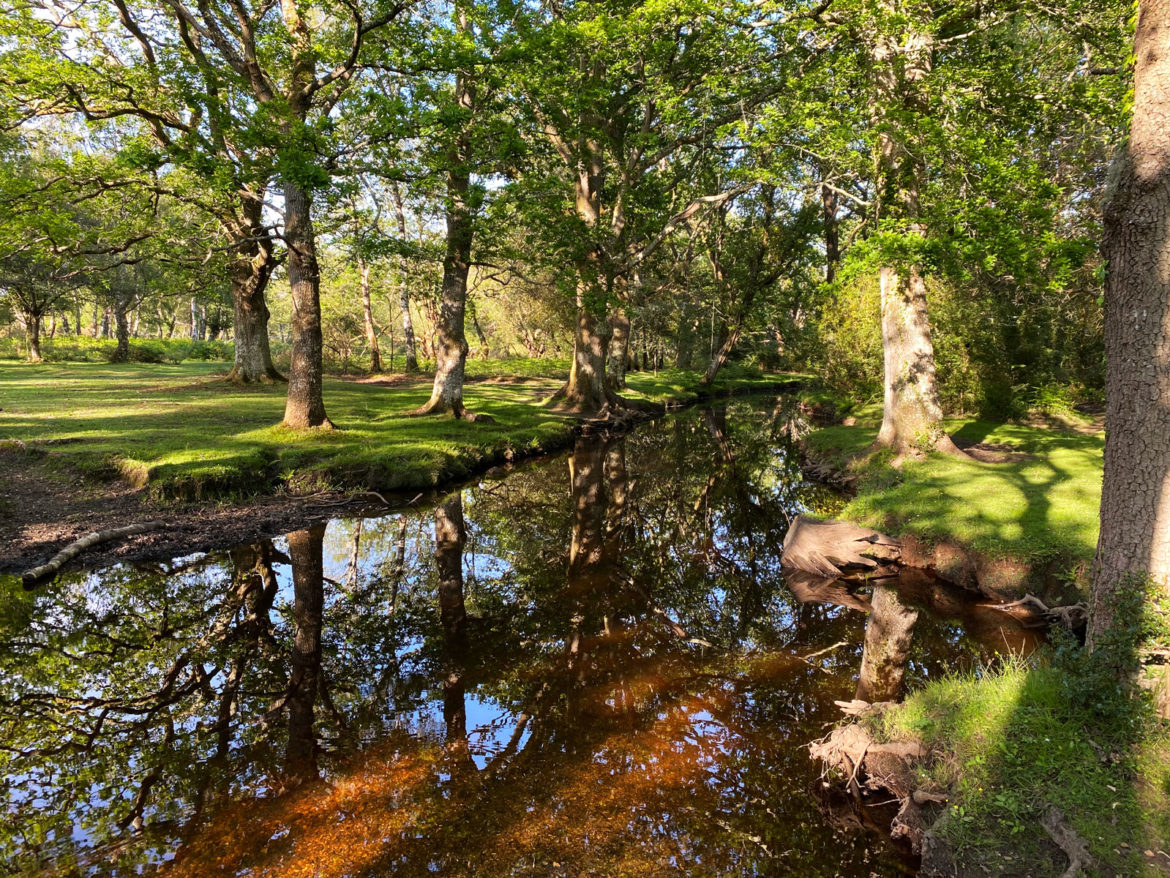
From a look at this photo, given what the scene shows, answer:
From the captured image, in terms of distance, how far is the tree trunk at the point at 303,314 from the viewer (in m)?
14.0

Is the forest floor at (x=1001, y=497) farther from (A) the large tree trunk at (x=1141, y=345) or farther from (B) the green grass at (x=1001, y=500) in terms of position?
(A) the large tree trunk at (x=1141, y=345)

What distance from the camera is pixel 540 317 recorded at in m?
43.3

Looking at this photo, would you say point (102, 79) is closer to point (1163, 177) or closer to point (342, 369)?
point (1163, 177)

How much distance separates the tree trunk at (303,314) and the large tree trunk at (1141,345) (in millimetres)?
14370

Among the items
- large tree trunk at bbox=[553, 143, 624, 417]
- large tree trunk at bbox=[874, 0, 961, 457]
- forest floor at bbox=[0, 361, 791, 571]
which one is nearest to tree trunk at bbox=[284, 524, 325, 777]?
forest floor at bbox=[0, 361, 791, 571]

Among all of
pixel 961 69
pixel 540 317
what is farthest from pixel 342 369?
pixel 961 69

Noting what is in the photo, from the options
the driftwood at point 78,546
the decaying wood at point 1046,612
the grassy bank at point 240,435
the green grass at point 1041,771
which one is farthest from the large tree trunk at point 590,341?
the green grass at point 1041,771

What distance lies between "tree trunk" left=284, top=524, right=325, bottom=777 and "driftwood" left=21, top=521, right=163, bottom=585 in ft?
7.23

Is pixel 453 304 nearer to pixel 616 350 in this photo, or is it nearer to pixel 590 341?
pixel 590 341

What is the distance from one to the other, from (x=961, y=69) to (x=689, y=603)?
11749 millimetres

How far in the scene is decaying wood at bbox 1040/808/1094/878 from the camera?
3236mm

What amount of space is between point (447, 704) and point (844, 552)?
278 inches

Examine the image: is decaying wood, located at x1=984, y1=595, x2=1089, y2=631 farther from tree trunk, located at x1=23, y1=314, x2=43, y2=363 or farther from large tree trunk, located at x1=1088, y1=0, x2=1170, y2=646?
tree trunk, located at x1=23, y1=314, x2=43, y2=363

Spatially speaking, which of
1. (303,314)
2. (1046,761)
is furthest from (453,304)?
(1046,761)
